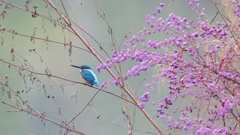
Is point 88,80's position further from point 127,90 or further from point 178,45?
point 178,45

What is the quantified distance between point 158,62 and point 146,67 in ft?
0.18

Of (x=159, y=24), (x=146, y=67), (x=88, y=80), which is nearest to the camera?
(x=146, y=67)

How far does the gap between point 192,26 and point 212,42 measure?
5.4 inches

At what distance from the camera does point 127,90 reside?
2.30 metres

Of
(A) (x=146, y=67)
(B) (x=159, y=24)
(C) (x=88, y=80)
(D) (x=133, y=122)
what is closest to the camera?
(A) (x=146, y=67)

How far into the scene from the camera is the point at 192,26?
196cm

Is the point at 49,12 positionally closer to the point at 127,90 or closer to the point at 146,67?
the point at 127,90

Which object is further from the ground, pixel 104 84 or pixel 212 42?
pixel 212 42

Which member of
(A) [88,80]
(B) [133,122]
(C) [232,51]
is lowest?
(B) [133,122]

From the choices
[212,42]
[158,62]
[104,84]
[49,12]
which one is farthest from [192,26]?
[49,12]

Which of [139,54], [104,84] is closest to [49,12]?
[104,84]

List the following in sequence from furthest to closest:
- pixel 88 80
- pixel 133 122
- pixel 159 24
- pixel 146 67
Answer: pixel 88 80
pixel 133 122
pixel 159 24
pixel 146 67

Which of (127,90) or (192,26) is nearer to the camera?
(192,26)

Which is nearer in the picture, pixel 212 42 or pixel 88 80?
pixel 212 42
